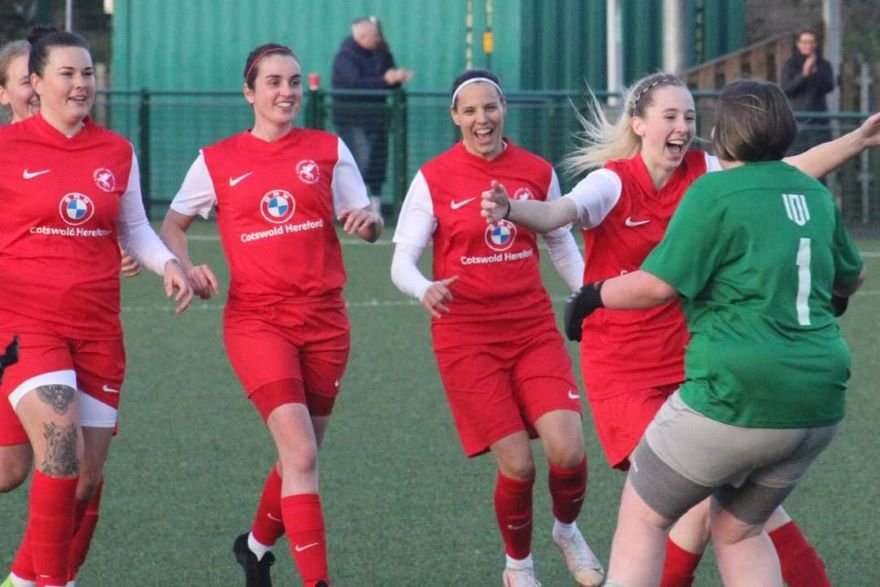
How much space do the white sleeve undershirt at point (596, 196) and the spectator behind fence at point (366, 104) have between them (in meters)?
12.0

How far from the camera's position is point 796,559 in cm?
543

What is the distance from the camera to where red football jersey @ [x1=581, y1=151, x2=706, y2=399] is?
5836 millimetres

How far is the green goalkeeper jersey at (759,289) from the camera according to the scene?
456 cm

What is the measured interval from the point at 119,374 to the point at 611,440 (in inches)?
63.9

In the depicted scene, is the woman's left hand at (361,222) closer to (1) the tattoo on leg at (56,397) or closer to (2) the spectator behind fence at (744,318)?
(1) the tattoo on leg at (56,397)

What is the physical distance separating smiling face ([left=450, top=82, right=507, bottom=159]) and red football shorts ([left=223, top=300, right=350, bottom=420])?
769mm

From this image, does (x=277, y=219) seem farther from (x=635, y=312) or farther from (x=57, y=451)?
(x=635, y=312)

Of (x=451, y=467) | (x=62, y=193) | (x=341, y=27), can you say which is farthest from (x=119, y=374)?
(x=341, y=27)

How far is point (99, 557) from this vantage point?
22.0ft

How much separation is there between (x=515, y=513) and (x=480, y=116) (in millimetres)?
1397

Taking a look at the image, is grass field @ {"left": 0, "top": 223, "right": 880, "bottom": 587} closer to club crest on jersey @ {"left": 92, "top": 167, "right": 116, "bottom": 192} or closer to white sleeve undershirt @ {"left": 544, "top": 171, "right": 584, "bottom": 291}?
white sleeve undershirt @ {"left": 544, "top": 171, "right": 584, "bottom": 291}

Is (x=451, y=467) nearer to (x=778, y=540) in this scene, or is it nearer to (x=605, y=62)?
(x=778, y=540)

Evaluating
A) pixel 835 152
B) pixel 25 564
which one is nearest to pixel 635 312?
pixel 835 152

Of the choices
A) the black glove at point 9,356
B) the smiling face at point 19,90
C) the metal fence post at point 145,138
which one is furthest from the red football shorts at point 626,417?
the metal fence post at point 145,138
